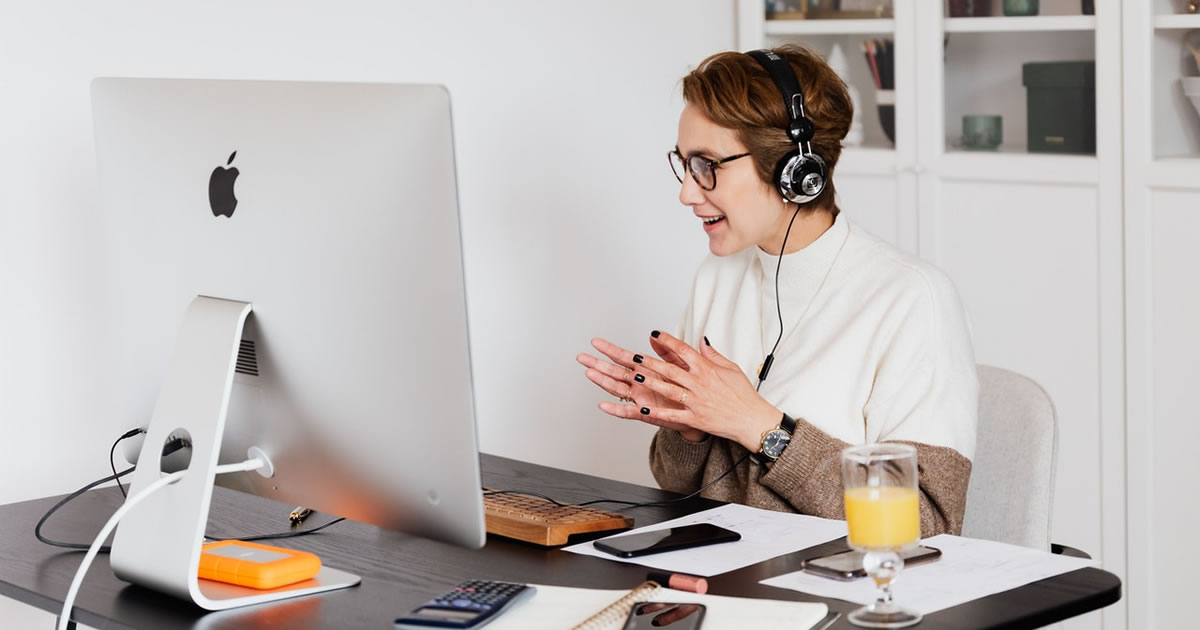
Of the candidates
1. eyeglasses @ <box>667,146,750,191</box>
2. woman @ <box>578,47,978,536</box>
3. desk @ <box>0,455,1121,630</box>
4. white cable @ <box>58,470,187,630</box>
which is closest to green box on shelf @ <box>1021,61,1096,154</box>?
woman @ <box>578,47,978,536</box>

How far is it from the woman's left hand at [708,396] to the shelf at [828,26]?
1.60 m

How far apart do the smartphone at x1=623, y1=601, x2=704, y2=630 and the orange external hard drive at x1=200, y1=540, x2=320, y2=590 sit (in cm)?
39

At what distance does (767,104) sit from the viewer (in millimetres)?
2004

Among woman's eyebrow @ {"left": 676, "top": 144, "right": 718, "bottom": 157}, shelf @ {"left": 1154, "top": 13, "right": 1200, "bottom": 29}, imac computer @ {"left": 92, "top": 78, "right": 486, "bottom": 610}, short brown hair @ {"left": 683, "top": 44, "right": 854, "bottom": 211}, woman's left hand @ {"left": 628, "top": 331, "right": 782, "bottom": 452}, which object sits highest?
shelf @ {"left": 1154, "top": 13, "right": 1200, "bottom": 29}

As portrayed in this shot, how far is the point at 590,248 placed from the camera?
3.08 meters

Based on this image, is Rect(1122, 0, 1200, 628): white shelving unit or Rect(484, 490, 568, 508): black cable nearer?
Rect(484, 490, 568, 508): black cable

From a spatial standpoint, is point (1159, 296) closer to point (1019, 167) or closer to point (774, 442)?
point (1019, 167)

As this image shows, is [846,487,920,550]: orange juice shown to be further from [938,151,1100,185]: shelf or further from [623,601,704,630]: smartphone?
[938,151,1100,185]: shelf

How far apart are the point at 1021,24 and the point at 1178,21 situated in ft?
1.19

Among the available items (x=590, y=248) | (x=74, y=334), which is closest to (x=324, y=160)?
(x=74, y=334)

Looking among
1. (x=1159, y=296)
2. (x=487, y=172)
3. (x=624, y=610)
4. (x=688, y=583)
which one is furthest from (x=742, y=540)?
(x=1159, y=296)

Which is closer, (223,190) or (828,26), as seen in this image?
(223,190)

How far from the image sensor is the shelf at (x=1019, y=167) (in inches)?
113

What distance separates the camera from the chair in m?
1.88
